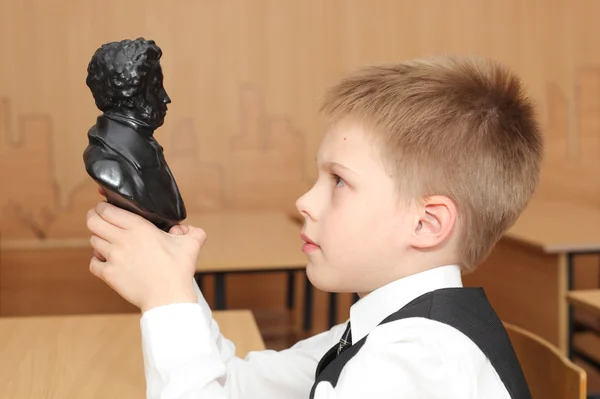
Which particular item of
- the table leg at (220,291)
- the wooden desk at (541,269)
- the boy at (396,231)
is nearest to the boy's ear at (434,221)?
the boy at (396,231)

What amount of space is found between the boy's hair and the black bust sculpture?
0.23m

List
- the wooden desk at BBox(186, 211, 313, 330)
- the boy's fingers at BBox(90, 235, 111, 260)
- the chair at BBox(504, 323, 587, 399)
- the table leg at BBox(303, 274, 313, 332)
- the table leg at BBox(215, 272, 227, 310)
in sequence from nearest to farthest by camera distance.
A: the boy's fingers at BBox(90, 235, 111, 260), the chair at BBox(504, 323, 587, 399), the wooden desk at BBox(186, 211, 313, 330), the table leg at BBox(215, 272, 227, 310), the table leg at BBox(303, 274, 313, 332)

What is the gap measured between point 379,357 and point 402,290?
0.15 metres

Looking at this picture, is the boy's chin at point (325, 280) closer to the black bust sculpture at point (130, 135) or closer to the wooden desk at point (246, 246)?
the black bust sculpture at point (130, 135)

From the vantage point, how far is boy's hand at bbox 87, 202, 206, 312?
0.93 meters

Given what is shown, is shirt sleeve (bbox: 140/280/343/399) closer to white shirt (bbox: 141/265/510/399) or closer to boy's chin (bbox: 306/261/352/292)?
white shirt (bbox: 141/265/510/399)

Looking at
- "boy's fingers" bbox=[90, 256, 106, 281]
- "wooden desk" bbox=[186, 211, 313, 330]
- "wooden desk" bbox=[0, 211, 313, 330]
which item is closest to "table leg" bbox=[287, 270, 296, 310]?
"wooden desk" bbox=[0, 211, 313, 330]

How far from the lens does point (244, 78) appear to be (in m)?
4.09

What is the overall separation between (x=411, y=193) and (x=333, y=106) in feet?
0.53

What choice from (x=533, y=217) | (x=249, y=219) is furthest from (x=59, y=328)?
(x=533, y=217)

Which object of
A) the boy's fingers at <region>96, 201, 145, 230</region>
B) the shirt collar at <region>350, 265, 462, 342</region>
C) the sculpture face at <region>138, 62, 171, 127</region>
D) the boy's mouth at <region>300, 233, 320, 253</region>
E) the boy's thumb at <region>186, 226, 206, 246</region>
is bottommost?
the shirt collar at <region>350, 265, 462, 342</region>

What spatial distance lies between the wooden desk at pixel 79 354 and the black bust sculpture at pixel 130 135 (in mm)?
344

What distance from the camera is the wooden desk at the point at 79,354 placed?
3.98 feet

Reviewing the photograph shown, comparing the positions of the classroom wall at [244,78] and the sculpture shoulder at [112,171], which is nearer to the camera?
the sculpture shoulder at [112,171]
